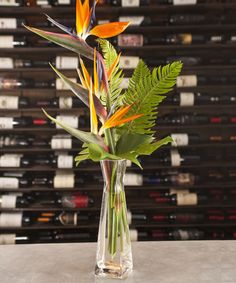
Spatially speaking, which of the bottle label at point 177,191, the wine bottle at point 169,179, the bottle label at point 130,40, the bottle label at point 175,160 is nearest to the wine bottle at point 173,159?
the bottle label at point 175,160

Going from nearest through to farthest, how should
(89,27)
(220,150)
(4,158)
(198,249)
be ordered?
(89,27) → (198,249) → (4,158) → (220,150)

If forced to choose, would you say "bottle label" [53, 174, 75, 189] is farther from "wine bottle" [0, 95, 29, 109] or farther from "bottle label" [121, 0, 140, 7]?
"bottle label" [121, 0, 140, 7]

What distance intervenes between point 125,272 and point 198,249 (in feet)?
1.00

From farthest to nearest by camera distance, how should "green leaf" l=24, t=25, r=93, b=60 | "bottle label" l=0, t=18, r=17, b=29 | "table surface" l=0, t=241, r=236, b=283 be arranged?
"bottle label" l=0, t=18, r=17, b=29 → "table surface" l=0, t=241, r=236, b=283 → "green leaf" l=24, t=25, r=93, b=60

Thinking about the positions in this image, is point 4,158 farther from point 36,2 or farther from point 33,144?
point 36,2

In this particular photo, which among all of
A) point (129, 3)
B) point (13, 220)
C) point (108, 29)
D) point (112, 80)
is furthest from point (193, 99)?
point (108, 29)

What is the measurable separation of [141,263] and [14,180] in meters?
2.09

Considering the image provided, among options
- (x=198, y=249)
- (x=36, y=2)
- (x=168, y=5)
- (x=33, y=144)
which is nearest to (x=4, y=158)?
(x=33, y=144)

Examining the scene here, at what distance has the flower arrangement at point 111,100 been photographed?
2.71ft

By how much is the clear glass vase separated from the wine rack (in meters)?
2.03

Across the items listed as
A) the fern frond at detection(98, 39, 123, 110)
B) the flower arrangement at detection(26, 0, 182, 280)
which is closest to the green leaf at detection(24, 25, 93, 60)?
the flower arrangement at detection(26, 0, 182, 280)

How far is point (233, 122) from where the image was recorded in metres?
2.96

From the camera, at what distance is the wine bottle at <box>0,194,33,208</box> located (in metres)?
2.90

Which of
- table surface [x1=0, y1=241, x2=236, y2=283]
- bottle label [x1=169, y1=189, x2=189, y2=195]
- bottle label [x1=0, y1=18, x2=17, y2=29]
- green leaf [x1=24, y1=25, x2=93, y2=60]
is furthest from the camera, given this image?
bottle label [x1=169, y1=189, x2=189, y2=195]
